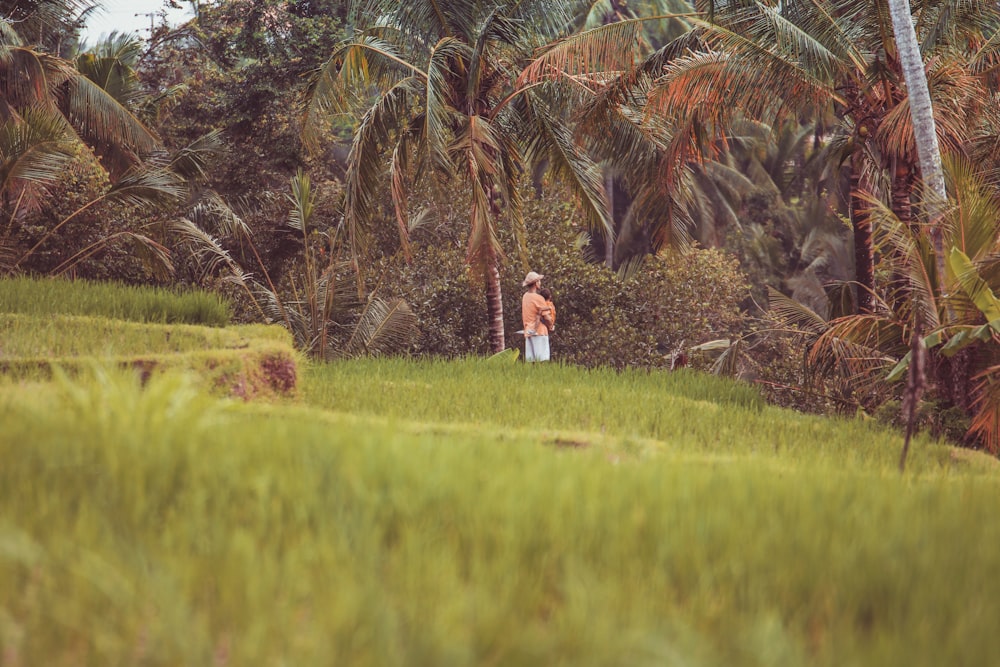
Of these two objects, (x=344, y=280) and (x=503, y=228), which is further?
(x=503, y=228)

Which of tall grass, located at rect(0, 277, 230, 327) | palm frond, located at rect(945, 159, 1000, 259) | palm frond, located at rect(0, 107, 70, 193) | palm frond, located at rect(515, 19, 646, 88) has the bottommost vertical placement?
tall grass, located at rect(0, 277, 230, 327)

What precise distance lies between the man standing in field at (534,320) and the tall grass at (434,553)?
25.3ft

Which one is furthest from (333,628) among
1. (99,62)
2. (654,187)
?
(99,62)

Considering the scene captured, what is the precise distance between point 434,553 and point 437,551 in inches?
1.9

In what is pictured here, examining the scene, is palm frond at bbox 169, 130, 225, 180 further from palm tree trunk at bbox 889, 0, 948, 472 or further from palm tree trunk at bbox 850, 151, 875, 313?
palm tree trunk at bbox 889, 0, 948, 472

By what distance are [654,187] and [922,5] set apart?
3569mm

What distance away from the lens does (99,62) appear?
50.0ft

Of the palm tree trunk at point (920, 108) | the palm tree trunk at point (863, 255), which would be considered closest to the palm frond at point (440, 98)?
the palm tree trunk at point (863, 255)

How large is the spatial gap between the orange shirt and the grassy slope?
7.43 meters

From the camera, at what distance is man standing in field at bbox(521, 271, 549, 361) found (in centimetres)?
1161

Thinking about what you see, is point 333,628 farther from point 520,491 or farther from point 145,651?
point 520,491

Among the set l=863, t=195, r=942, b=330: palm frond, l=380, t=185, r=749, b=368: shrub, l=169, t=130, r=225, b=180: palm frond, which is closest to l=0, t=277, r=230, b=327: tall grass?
l=169, t=130, r=225, b=180: palm frond

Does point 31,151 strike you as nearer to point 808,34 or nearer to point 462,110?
point 462,110

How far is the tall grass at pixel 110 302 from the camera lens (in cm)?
912
